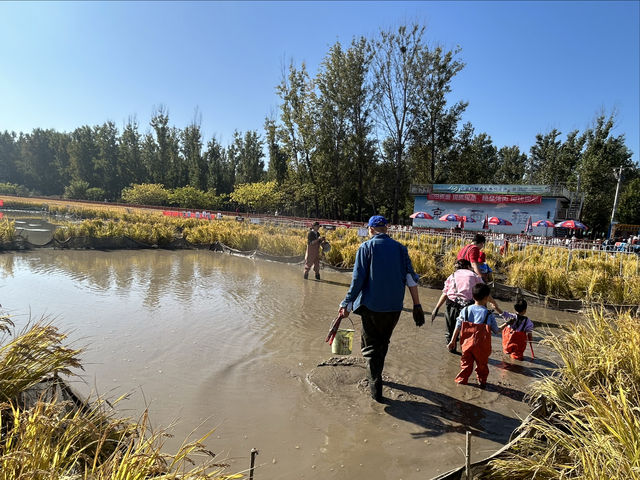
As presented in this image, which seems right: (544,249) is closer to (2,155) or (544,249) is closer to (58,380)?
(58,380)

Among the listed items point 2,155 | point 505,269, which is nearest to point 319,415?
point 505,269

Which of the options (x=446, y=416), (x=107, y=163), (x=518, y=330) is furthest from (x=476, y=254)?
(x=107, y=163)

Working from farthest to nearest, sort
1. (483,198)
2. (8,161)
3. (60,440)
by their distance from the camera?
(8,161) < (483,198) < (60,440)

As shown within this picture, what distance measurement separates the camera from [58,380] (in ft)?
9.16

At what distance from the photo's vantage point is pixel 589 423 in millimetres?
2725

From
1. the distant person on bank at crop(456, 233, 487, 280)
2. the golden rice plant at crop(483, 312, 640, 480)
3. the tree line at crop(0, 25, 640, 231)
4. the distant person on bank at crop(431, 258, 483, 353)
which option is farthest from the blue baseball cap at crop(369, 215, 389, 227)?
the tree line at crop(0, 25, 640, 231)

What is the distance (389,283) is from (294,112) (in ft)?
116

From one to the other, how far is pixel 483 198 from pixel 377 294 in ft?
112

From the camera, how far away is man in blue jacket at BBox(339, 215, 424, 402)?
3.74 meters

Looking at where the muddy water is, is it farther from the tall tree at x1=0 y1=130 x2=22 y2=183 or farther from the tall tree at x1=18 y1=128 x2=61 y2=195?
the tall tree at x1=0 y1=130 x2=22 y2=183

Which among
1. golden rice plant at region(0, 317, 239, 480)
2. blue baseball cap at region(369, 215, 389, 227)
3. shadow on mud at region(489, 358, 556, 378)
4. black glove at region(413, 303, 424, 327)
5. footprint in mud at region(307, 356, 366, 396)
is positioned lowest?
shadow on mud at region(489, 358, 556, 378)

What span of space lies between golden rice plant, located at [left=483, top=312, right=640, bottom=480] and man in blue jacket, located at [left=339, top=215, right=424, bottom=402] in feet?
4.87

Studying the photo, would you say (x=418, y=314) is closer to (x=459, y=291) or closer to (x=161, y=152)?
(x=459, y=291)

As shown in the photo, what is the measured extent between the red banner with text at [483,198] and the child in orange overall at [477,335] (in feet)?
107
